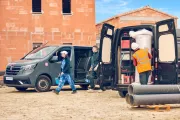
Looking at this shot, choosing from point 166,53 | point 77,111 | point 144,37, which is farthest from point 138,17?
point 77,111

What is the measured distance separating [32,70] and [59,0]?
1334cm

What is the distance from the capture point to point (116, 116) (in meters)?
8.76

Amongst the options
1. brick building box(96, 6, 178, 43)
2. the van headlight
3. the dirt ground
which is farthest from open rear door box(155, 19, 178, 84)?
brick building box(96, 6, 178, 43)

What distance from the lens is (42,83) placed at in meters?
15.7

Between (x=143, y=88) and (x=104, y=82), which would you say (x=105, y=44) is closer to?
(x=104, y=82)

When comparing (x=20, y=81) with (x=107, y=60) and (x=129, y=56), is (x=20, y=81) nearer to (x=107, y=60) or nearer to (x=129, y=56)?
(x=107, y=60)

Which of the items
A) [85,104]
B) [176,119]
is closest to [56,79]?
[85,104]

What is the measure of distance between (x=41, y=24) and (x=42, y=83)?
12.4m

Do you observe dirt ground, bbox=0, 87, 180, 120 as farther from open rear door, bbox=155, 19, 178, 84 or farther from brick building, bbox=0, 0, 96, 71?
brick building, bbox=0, 0, 96, 71

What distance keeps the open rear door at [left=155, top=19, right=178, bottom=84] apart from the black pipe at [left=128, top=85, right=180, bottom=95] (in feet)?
4.04

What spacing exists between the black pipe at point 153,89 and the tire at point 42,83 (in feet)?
20.3

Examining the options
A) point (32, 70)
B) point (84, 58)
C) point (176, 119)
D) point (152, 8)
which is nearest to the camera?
point (176, 119)

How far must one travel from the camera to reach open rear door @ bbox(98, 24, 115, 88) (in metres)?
12.8

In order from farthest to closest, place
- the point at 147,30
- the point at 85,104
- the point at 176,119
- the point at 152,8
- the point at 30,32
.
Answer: the point at 152,8 < the point at 30,32 < the point at 147,30 < the point at 85,104 < the point at 176,119
